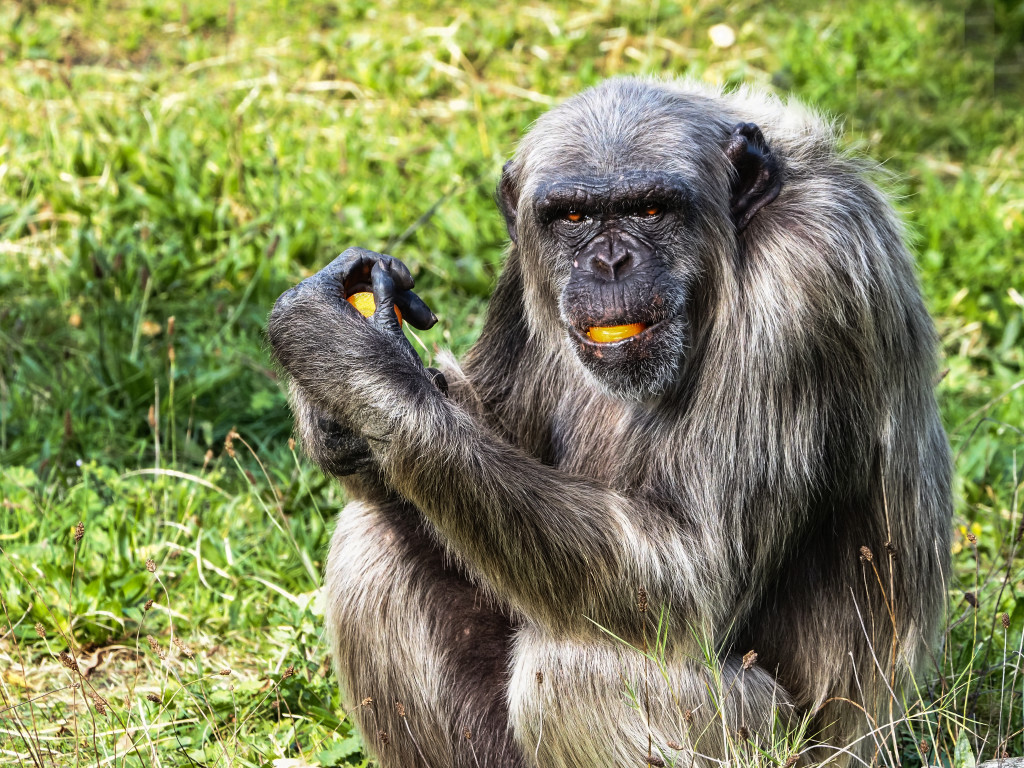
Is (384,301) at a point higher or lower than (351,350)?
higher

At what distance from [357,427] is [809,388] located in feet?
4.87

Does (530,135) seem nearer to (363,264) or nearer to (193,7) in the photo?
(363,264)

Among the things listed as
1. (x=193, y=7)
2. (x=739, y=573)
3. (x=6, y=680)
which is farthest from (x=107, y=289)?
(x=739, y=573)

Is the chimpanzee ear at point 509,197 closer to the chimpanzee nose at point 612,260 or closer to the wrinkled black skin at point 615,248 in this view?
the wrinkled black skin at point 615,248

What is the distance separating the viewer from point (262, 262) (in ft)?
24.1

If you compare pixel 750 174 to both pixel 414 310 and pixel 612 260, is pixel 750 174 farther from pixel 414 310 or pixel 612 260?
pixel 414 310

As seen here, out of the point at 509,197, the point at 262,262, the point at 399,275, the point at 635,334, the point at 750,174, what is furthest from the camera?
the point at 262,262

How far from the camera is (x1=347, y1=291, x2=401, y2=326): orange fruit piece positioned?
14.3 ft

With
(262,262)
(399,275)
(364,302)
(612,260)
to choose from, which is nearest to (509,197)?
(399,275)

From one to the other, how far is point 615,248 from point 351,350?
36.8 inches

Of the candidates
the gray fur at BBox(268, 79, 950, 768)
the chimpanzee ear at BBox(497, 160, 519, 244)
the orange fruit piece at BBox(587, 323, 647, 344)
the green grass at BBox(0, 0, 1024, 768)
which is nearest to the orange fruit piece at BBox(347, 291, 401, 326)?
the gray fur at BBox(268, 79, 950, 768)

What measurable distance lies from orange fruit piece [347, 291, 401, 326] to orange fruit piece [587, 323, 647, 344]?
737mm

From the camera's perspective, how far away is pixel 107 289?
698cm

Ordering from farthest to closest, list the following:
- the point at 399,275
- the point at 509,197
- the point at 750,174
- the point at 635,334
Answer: the point at 509,197, the point at 399,275, the point at 750,174, the point at 635,334
